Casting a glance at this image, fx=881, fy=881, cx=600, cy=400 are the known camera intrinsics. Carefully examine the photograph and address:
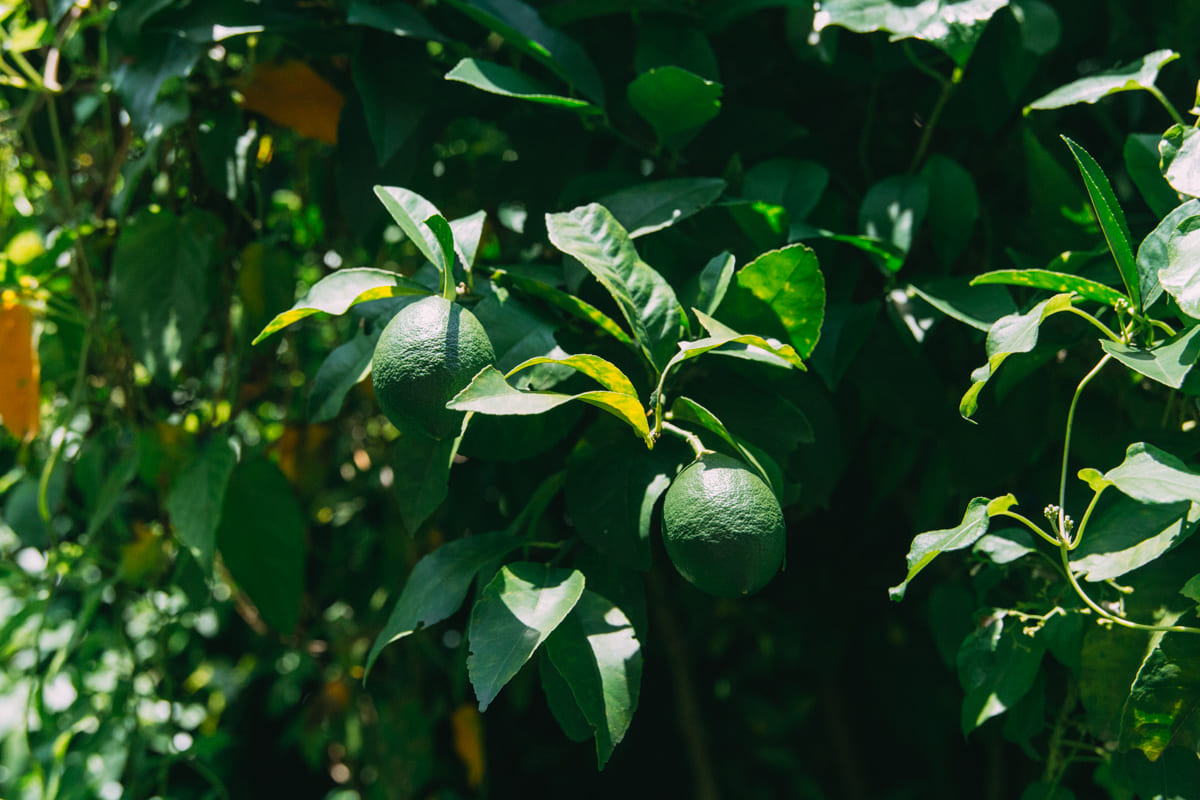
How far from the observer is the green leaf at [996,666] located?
23.5 inches

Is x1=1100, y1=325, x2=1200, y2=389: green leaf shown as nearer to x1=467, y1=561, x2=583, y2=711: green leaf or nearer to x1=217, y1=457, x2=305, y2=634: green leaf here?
x1=467, y1=561, x2=583, y2=711: green leaf

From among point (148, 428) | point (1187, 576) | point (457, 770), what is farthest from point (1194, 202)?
point (457, 770)

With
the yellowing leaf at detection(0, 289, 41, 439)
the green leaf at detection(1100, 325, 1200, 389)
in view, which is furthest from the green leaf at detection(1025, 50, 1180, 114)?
the yellowing leaf at detection(0, 289, 41, 439)

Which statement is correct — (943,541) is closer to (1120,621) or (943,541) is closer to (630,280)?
(1120,621)

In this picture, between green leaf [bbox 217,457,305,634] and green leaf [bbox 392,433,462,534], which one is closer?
green leaf [bbox 392,433,462,534]

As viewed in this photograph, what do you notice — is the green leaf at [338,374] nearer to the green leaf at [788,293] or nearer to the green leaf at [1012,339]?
the green leaf at [788,293]

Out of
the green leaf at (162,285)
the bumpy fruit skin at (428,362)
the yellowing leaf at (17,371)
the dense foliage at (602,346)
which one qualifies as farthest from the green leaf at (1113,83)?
the yellowing leaf at (17,371)

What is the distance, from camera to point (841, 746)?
4.85ft

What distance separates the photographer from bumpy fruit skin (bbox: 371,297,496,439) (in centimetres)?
50

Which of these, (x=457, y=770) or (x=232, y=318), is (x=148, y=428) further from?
(x=457, y=770)

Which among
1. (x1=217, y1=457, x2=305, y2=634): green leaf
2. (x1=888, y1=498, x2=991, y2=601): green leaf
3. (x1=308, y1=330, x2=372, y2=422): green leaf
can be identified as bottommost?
(x1=217, y1=457, x2=305, y2=634): green leaf

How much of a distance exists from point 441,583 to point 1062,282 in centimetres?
44

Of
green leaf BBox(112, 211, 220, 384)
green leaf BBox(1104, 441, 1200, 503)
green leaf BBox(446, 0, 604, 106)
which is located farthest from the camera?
green leaf BBox(112, 211, 220, 384)

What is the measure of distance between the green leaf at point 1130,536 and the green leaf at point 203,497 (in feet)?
2.17
